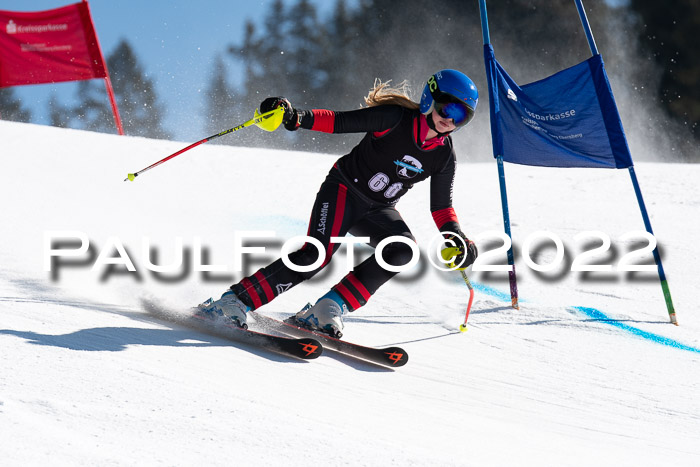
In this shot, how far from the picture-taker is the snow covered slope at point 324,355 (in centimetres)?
194

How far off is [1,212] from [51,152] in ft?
8.89

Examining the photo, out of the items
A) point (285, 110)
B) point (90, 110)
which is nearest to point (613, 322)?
point (285, 110)

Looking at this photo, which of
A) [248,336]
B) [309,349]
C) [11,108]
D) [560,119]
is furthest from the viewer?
[11,108]

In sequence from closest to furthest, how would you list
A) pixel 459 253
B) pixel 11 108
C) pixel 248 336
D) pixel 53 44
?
pixel 248 336 → pixel 459 253 → pixel 53 44 → pixel 11 108

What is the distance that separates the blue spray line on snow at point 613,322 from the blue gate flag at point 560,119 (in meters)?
0.95

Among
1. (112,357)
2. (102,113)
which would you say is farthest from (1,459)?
(102,113)

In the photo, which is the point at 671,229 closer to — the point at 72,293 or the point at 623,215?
the point at 623,215

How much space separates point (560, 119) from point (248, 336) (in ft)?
9.17

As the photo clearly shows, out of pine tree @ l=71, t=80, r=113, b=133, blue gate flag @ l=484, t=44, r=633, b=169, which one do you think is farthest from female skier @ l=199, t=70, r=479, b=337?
pine tree @ l=71, t=80, r=113, b=133

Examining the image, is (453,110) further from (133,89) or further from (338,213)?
(133,89)

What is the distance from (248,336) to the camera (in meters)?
3.07

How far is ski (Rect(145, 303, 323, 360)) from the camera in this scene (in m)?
2.94

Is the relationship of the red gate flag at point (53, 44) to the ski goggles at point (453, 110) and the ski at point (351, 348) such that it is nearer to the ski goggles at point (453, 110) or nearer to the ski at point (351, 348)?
the ski at point (351, 348)

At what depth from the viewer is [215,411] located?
2047mm
